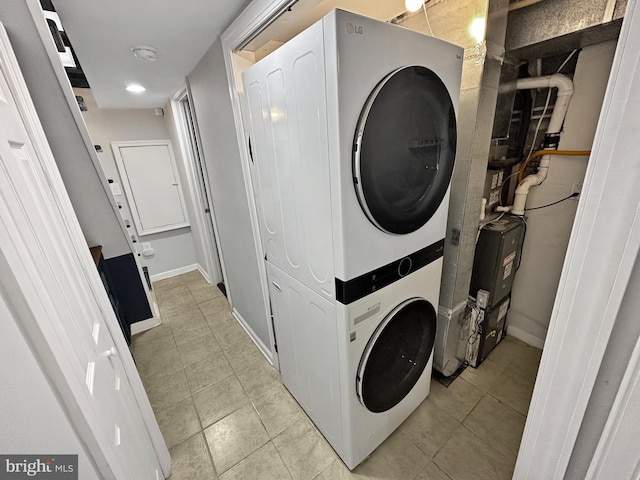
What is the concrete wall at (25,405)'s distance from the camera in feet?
1.53

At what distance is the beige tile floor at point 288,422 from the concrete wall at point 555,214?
29 centimetres

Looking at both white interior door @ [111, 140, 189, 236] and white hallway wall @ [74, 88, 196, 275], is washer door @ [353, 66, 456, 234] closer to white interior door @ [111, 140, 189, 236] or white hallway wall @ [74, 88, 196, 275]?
white hallway wall @ [74, 88, 196, 275]

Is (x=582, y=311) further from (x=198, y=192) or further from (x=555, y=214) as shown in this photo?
(x=198, y=192)

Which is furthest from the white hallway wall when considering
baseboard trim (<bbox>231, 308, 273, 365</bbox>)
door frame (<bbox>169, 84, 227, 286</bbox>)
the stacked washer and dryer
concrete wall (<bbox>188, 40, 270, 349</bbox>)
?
the stacked washer and dryer

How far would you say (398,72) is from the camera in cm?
86

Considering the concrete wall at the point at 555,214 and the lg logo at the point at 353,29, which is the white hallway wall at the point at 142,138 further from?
the concrete wall at the point at 555,214

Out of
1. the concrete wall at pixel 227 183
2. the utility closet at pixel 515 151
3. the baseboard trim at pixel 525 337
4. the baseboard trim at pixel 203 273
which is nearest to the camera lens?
the utility closet at pixel 515 151

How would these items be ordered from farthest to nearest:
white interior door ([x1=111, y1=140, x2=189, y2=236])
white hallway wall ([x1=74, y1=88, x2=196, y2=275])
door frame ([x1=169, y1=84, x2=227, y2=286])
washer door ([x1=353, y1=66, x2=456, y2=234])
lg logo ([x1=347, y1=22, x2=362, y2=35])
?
white interior door ([x1=111, y1=140, x2=189, y2=236])
white hallway wall ([x1=74, y1=88, x2=196, y2=275])
door frame ([x1=169, y1=84, x2=227, y2=286])
washer door ([x1=353, y1=66, x2=456, y2=234])
lg logo ([x1=347, y1=22, x2=362, y2=35])

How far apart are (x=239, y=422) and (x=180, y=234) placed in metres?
2.76

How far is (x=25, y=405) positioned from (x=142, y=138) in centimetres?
343

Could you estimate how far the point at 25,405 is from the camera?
1.64ft

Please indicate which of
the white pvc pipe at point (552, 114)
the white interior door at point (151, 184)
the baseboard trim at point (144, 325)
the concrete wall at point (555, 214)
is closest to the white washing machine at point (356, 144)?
the white pvc pipe at point (552, 114)

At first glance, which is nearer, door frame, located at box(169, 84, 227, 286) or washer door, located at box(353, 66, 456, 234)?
washer door, located at box(353, 66, 456, 234)

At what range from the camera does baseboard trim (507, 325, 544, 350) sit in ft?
6.46
